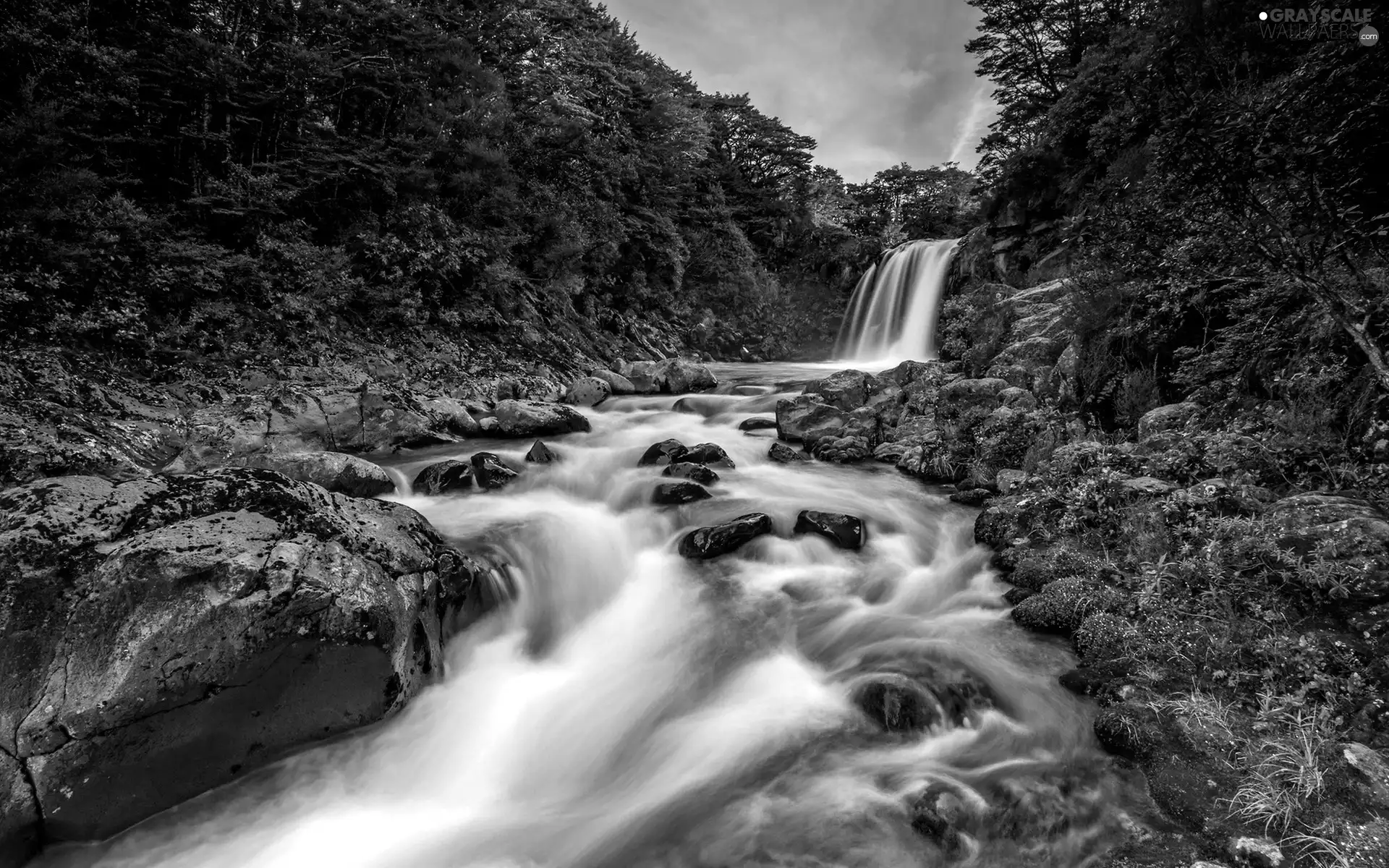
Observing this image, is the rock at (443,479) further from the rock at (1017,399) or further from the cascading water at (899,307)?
the cascading water at (899,307)

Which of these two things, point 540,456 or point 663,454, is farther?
point 663,454

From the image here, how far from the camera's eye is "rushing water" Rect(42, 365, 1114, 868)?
3.40 meters

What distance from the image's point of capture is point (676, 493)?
325 inches

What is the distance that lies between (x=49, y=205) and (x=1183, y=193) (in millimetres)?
14034

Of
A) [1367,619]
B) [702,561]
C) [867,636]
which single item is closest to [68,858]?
[702,561]

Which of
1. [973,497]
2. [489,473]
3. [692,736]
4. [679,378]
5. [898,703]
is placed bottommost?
[692,736]

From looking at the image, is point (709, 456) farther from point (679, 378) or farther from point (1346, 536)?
point (1346, 536)

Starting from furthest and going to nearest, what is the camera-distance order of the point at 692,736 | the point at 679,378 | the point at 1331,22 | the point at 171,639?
1. the point at 679,378
2. the point at 692,736
3. the point at 1331,22
4. the point at 171,639

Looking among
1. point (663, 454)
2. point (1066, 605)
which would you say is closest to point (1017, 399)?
A: point (1066, 605)

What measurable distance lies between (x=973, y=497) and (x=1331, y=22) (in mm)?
5642

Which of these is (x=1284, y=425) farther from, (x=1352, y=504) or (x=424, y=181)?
(x=424, y=181)

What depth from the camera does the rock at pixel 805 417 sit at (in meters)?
11.3

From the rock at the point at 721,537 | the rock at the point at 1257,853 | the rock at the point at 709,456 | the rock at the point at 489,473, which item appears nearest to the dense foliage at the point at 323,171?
the rock at the point at 489,473

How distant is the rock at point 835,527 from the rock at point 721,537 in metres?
0.55
